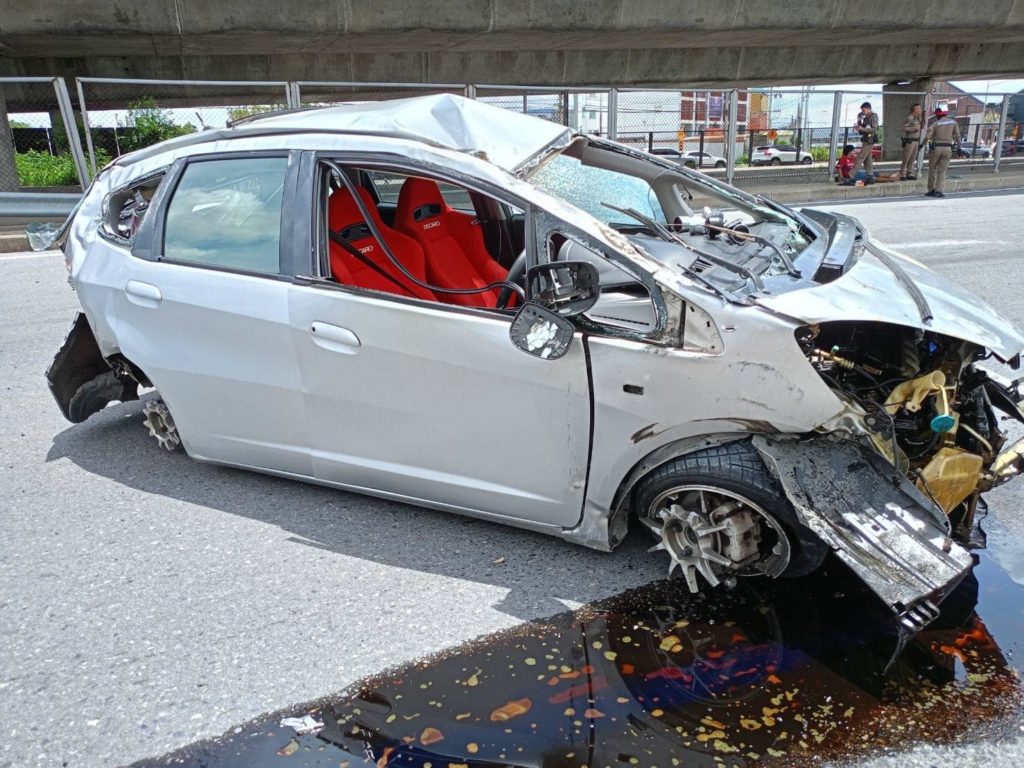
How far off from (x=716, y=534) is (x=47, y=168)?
16.4 m

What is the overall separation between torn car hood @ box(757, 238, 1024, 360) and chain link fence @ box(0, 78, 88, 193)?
43.9ft

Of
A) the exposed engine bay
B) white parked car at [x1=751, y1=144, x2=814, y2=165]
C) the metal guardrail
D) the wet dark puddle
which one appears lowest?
white parked car at [x1=751, y1=144, x2=814, y2=165]

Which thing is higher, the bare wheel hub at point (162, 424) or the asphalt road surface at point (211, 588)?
the bare wheel hub at point (162, 424)

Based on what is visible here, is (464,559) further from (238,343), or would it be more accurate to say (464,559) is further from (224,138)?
(224,138)

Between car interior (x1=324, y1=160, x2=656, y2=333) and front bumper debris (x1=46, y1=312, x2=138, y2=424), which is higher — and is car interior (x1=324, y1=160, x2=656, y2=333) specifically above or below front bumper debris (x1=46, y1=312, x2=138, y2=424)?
above

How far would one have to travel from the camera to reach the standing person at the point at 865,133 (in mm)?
17094

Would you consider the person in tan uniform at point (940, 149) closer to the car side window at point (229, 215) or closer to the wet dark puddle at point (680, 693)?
the wet dark puddle at point (680, 693)

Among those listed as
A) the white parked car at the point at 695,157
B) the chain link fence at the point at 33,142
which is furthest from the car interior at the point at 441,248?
the white parked car at the point at 695,157

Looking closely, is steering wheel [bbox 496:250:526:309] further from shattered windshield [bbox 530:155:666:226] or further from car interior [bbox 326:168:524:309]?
shattered windshield [bbox 530:155:666:226]

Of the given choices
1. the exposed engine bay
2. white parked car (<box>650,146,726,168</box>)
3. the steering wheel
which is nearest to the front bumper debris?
the steering wheel

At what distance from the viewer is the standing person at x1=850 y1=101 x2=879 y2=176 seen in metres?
17.1

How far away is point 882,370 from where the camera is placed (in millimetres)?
3316

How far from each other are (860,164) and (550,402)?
1688 centimetres

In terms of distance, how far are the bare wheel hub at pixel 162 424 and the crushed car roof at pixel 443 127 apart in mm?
1377
